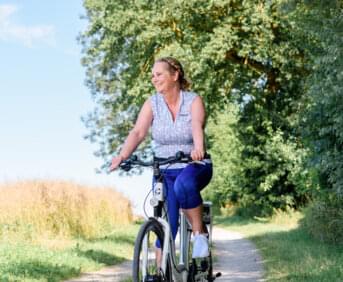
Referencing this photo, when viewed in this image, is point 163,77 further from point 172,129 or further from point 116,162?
point 116,162

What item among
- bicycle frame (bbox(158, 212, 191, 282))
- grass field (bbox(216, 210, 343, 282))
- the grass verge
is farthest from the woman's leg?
the grass verge

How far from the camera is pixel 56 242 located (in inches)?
525

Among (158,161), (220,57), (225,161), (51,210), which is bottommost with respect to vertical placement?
(51,210)

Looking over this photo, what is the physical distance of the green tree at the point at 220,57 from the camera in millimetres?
21469

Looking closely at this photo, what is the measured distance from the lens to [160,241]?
5191mm

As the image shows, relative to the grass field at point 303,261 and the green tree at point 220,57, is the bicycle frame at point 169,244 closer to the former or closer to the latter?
the grass field at point 303,261

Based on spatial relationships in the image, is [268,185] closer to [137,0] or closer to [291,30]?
[291,30]

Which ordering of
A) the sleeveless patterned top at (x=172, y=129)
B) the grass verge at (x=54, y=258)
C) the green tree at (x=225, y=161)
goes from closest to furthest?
the sleeveless patterned top at (x=172, y=129) < the grass verge at (x=54, y=258) < the green tree at (x=225, y=161)

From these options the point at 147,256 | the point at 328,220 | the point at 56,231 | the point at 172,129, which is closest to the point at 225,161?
the point at 56,231

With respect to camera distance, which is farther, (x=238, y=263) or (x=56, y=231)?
(x=56, y=231)

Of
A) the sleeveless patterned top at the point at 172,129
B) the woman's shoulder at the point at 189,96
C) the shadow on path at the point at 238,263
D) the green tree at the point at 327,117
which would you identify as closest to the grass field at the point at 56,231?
the shadow on path at the point at 238,263

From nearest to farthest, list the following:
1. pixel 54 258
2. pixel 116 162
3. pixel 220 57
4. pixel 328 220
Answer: pixel 116 162
pixel 54 258
pixel 328 220
pixel 220 57

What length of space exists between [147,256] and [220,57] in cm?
1675

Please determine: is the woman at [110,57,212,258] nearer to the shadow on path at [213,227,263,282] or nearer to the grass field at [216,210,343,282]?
the grass field at [216,210,343,282]
